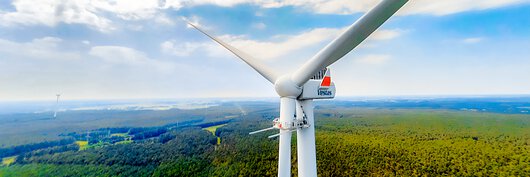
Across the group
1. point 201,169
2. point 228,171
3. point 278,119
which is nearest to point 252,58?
point 278,119

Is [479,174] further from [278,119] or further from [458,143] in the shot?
[278,119]

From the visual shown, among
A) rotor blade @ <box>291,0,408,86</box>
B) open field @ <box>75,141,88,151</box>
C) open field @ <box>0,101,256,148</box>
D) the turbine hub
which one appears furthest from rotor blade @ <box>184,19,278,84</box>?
open field @ <box>0,101,256,148</box>

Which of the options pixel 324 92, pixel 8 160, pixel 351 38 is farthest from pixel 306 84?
pixel 8 160

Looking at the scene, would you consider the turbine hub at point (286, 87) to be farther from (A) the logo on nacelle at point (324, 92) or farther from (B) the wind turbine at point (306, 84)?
(A) the logo on nacelle at point (324, 92)

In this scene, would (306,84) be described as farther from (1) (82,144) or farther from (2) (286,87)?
(1) (82,144)

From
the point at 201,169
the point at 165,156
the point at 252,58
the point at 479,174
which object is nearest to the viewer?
the point at 252,58

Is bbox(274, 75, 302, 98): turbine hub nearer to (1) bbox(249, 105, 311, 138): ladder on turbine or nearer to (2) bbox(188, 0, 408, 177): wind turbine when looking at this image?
(2) bbox(188, 0, 408, 177): wind turbine

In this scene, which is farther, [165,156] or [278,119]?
[165,156]

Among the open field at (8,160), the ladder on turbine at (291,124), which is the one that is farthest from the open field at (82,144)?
the ladder on turbine at (291,124)
